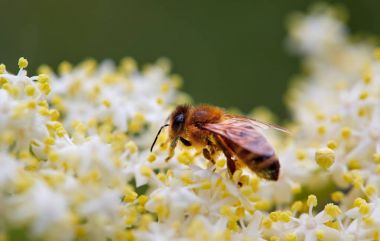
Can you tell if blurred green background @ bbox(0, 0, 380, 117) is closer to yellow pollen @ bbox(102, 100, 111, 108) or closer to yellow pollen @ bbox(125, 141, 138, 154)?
yellow pollen @ bbox(102, 100, 111, 108)

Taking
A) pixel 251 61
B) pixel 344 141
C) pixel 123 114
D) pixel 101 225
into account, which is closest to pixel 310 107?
pixel 344 141

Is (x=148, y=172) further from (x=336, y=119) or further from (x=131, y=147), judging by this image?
(x=336, y=119)

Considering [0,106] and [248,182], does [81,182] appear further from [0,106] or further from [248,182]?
[248,182]

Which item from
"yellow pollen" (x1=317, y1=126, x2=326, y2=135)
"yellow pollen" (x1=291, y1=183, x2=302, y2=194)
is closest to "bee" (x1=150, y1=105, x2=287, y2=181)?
"yellow pollen" (x1=291, y1=183, x2=302, y2=194)

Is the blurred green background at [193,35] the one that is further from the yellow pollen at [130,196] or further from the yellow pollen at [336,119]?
the yellow pollen at [130,196]

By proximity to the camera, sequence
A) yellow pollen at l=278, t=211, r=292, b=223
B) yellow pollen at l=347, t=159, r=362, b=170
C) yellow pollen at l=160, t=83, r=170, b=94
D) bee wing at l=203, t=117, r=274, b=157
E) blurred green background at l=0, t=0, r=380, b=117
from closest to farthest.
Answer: bee wing at l=203, t=117, r=274, b=157
yellow pollen at l=278, t=211, r=292, b=223
yellow pollen at l=347, t=159, r=362, b=170
yellow pollen at l=160, t=83, r=170, b=94
blurred green background at l=0, t=0, r=380, b=117

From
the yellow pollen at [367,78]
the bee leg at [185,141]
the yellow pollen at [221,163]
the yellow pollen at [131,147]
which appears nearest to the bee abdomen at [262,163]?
the yellow pollen at [221,163]
